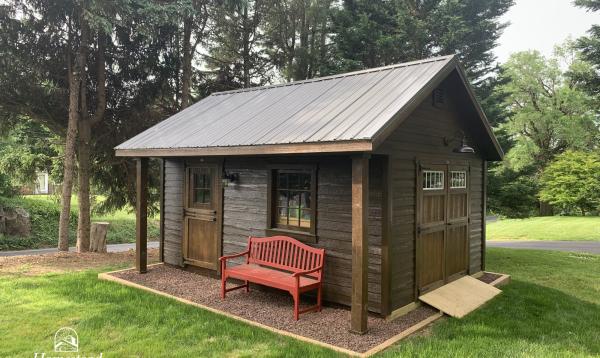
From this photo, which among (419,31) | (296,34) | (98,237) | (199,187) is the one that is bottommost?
(98,237)

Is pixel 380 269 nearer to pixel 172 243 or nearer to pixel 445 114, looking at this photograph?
pixel 445 114

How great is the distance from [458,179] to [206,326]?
5.15 metres

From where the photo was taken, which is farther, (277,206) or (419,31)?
(419,31)

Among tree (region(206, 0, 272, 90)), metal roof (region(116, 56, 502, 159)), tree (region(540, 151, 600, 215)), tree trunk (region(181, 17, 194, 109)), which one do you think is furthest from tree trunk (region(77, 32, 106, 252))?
tree (region(540, 151, 600, 215))

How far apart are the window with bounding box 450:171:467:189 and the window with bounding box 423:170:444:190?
40 cm

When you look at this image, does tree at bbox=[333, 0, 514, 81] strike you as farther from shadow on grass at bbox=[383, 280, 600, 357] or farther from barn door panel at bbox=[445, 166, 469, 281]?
shadow on grass at bbox=[383, 280, 600, 357]

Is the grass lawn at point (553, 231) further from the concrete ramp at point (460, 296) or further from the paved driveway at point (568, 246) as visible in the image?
the concrete ramp at point (460, 296)

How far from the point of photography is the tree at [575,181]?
67.1 ft

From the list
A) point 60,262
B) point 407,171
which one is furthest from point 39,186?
point 407,171

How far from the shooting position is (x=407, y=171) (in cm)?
648

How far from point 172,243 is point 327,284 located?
160 inches

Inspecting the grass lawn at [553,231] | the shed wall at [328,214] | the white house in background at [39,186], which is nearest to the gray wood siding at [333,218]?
the shed wall at [328,214]

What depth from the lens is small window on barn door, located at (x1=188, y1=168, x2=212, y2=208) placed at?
8.45 meters

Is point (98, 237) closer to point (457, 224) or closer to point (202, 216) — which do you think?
point (202, 216)
